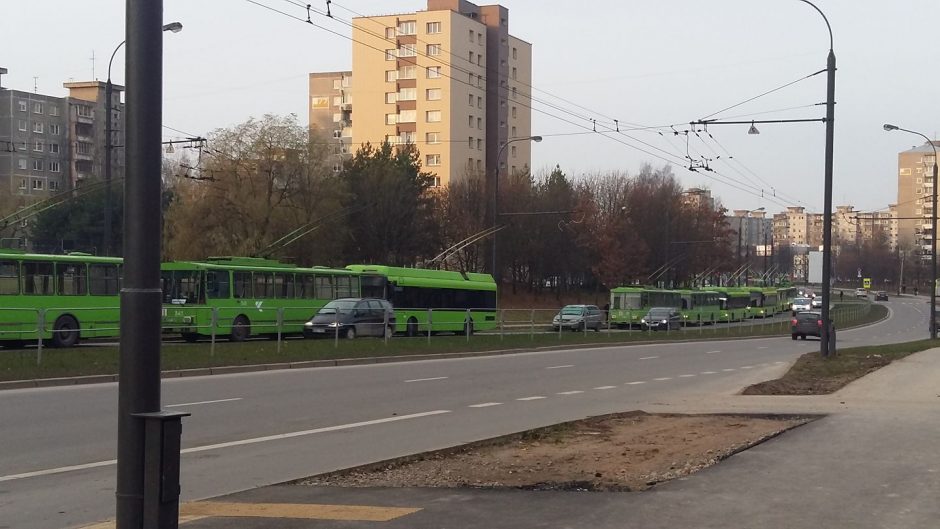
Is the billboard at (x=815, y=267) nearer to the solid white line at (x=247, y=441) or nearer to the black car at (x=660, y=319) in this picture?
the black car at (x=660, y=319)

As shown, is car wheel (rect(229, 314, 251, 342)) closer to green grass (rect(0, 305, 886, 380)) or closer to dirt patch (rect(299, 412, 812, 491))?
green grass (rect(0, 305, 886, 380))

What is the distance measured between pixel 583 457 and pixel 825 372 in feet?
45.5

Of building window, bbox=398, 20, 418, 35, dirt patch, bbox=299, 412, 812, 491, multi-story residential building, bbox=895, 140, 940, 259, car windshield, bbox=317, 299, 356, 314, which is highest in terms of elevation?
building window, bbox=398, 20, 418, 35

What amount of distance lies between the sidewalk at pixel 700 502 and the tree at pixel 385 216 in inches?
2208

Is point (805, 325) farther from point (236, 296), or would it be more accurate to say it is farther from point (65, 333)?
point (65, 333)

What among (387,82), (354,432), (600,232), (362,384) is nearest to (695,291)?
(600,232)

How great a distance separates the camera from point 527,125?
109m

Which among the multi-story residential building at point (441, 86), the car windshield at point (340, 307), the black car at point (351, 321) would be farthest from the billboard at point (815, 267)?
the car windshield at point (340, 307)

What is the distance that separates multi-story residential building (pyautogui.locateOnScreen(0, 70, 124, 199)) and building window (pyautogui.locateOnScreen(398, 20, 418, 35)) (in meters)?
26.2

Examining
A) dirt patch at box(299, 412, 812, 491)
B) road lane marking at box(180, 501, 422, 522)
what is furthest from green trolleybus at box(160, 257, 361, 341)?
road lane marking at box(180, 501, 422, 522)

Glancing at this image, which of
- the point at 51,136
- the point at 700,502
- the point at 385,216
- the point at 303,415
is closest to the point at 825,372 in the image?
the point at 303,415

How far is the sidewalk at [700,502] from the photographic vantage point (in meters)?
7.23

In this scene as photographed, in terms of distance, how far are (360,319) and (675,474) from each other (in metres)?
25.3

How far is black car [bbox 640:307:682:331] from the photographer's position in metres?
55.3
